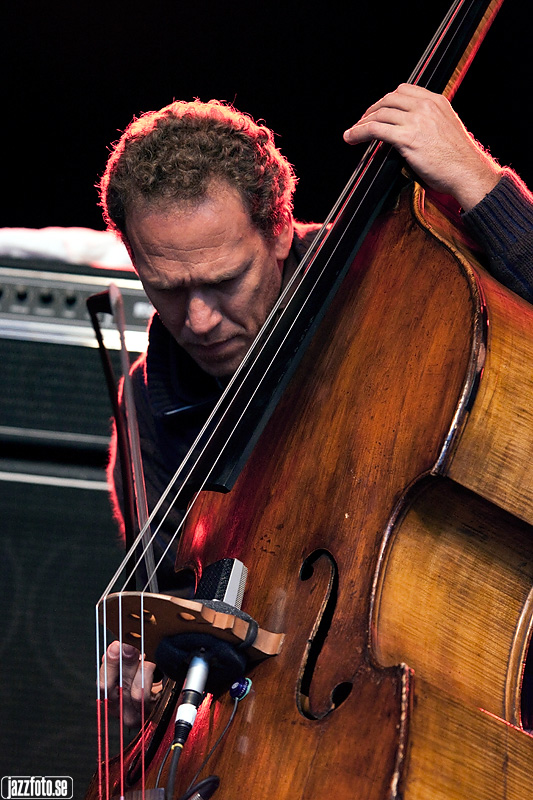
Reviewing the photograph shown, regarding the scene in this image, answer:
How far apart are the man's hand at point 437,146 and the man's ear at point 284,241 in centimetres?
36

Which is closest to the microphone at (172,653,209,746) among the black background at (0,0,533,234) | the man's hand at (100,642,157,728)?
the man's hand at (100,642,157,728)

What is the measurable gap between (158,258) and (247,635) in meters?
0.73

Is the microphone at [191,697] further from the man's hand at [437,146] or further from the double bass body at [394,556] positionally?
the man's hand at [437,146]

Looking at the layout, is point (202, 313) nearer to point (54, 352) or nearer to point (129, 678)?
point (129, 678)

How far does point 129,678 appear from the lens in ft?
4.15

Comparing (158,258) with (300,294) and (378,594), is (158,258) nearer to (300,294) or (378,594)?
(300,294)

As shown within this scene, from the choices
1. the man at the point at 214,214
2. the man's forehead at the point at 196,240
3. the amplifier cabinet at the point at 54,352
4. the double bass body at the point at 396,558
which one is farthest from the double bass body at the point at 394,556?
the amplifier cabinet at the point at 54,352

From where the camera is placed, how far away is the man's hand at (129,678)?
3.98 feet

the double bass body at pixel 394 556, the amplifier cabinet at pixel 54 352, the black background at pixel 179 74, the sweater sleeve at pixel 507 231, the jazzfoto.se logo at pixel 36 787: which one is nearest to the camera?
the double bass body at pixel 394 556

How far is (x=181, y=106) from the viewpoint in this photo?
5.18ft

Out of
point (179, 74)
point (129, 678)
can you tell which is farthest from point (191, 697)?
point (179, 74)

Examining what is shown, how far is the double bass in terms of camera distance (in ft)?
2.59

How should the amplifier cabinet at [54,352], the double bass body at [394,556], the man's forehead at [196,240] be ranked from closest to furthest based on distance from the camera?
the double bass body at [394,556] < the man's forehead at [196,240] < the amplifier cabinet at [54,352]

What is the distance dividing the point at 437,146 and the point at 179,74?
1542 millimetres
